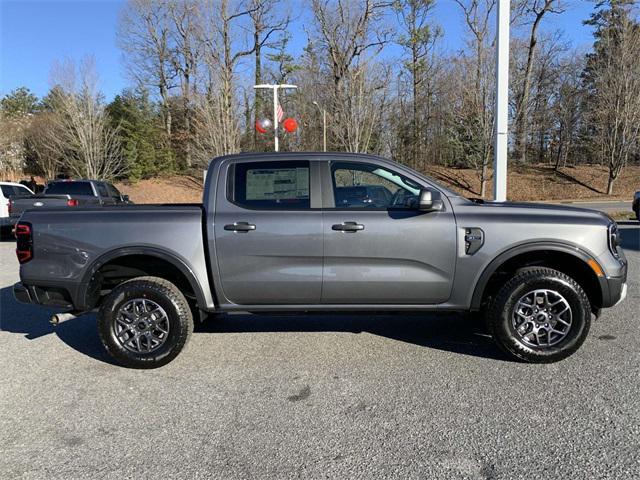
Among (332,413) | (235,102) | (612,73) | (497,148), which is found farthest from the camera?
(235,102)

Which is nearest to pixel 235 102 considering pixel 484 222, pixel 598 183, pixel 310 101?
pixel 310 101

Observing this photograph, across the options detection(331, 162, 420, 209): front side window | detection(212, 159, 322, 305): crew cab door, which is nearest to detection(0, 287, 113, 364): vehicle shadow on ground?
detection(212, 159, 322, 305): crew cab door

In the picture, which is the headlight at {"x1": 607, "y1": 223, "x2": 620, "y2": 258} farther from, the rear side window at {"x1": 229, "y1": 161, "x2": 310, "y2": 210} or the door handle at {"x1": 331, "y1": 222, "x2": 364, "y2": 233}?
the rear side window at {"x1": 229, "y1": 161, "x2": 310, "y2": 210}

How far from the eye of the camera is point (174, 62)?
123 ft

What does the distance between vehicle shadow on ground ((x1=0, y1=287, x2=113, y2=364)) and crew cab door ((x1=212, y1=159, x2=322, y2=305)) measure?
1.54 m

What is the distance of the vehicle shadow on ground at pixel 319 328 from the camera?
460cm

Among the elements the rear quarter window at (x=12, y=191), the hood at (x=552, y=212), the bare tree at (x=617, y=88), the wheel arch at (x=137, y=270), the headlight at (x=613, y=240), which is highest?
the bare tree at (x=617, y=88)

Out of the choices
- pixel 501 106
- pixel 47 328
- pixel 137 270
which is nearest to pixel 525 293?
pixel 137 270

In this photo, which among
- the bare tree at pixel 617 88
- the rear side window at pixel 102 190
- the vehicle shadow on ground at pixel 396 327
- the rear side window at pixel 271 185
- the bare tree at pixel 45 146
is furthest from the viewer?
the bare tree at pixel 45 146

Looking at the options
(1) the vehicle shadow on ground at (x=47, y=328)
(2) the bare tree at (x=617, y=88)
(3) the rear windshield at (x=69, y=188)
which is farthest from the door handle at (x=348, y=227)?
(2) the bare tree at (x=617, y=88)

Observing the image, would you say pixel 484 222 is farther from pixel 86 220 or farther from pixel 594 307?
pixel 86 220

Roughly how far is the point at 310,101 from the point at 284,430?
30.9m

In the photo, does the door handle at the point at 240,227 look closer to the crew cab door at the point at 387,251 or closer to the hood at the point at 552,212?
the crew cab door at the point at 387,251

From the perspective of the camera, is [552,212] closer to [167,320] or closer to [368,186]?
[368,186]
